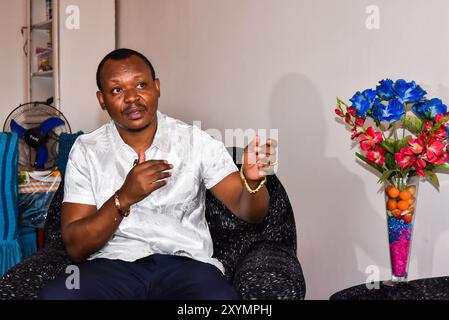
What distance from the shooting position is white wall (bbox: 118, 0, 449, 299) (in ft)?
5.78

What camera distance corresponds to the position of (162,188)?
1.75 meters

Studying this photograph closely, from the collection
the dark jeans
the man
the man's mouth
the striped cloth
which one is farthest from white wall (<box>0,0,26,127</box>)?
the dark jeans

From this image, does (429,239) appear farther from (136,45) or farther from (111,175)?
(136,45)

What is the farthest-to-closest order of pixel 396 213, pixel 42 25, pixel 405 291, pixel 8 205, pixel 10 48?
pixel 10 48 < pixel 42 25 < pixel 8 205 < pixel 396 213 < pixel 405 291

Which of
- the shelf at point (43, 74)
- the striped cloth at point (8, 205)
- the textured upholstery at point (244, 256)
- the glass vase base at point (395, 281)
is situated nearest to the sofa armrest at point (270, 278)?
the textured upholstery at point (244, 256)

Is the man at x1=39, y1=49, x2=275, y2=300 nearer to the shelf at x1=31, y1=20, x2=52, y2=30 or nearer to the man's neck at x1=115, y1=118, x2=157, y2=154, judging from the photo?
the man's neck at x1=115, y1=118, x2=157, y2=154

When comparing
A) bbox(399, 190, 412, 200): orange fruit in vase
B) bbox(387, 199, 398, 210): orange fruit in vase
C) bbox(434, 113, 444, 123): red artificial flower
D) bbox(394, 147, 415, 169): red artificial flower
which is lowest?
bbox(387, 199, 398, 210): orange fruit in vase

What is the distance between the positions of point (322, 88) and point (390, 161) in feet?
2.07

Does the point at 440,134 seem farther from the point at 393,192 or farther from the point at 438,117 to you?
the point at 393,192

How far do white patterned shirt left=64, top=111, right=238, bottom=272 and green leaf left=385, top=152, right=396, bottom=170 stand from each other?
485 mm

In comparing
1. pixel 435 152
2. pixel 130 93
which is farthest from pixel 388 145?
pixel 130 93

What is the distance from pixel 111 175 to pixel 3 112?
127 inches

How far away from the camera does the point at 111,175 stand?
175cm

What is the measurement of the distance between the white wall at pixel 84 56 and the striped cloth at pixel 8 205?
1142 millimetres
